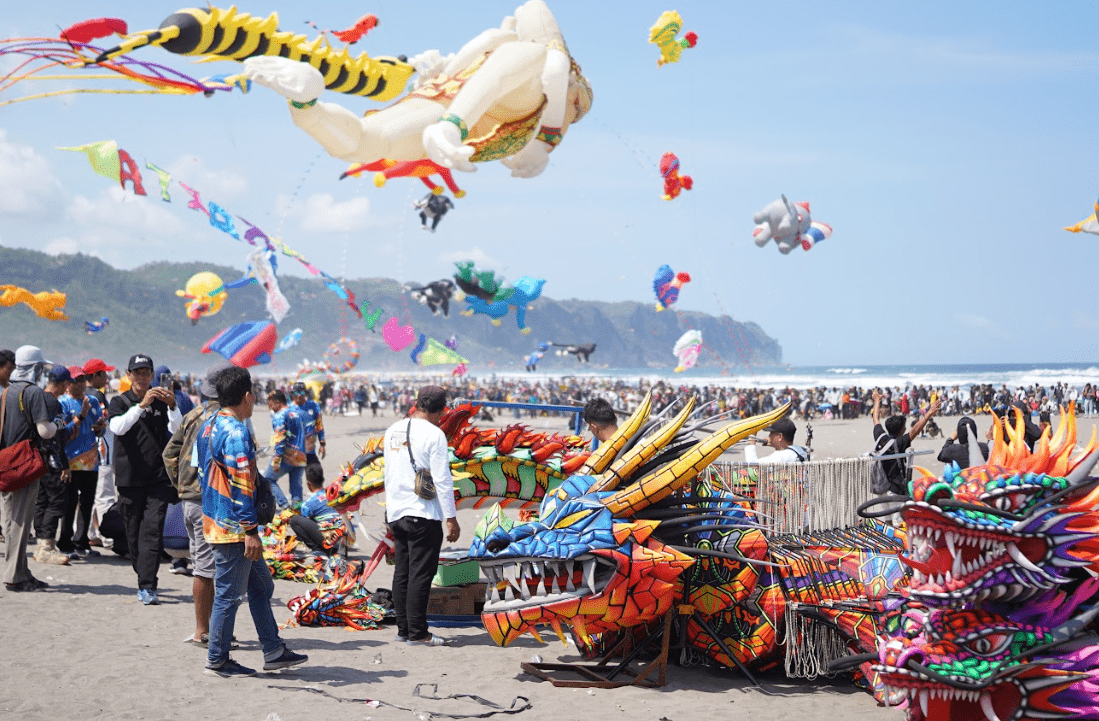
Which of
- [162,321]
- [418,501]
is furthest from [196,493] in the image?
[162,321]

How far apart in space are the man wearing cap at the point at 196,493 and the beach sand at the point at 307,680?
0.28 meters

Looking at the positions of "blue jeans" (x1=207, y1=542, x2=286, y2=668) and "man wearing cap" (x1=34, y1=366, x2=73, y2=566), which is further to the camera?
"man wearing cap" (x1=34, y1=366, x2=73, y2=566)

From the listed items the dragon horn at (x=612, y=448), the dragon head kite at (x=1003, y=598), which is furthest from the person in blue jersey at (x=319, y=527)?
the dragon head kite at (x=1003, y=598)

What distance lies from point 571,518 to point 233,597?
1.87m

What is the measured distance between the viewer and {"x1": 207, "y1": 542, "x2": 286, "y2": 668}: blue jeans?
5.04m

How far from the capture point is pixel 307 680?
5281 millimetres

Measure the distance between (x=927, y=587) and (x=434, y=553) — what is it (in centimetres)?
323

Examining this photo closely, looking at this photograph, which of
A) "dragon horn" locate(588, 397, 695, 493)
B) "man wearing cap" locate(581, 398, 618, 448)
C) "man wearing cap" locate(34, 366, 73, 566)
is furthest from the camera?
Result: "man wearing cap" locate(34, 366, 73, 566)

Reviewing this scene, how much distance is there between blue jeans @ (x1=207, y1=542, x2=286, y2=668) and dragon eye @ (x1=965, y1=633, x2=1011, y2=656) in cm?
356

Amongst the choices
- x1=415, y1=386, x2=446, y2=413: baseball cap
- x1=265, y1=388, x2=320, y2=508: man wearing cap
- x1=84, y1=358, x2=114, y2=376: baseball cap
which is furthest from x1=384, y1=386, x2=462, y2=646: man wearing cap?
x1=265, y1=388, x2=320, y2=508: man wearing cap

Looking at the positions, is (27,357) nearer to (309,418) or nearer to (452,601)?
(309,418)

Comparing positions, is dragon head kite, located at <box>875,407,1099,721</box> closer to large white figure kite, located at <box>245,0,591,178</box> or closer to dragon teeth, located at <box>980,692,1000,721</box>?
dragon teeth, located at <box>980,692,1000,721</box>

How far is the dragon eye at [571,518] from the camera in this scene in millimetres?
4883

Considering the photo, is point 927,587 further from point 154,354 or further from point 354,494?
point 154,354
